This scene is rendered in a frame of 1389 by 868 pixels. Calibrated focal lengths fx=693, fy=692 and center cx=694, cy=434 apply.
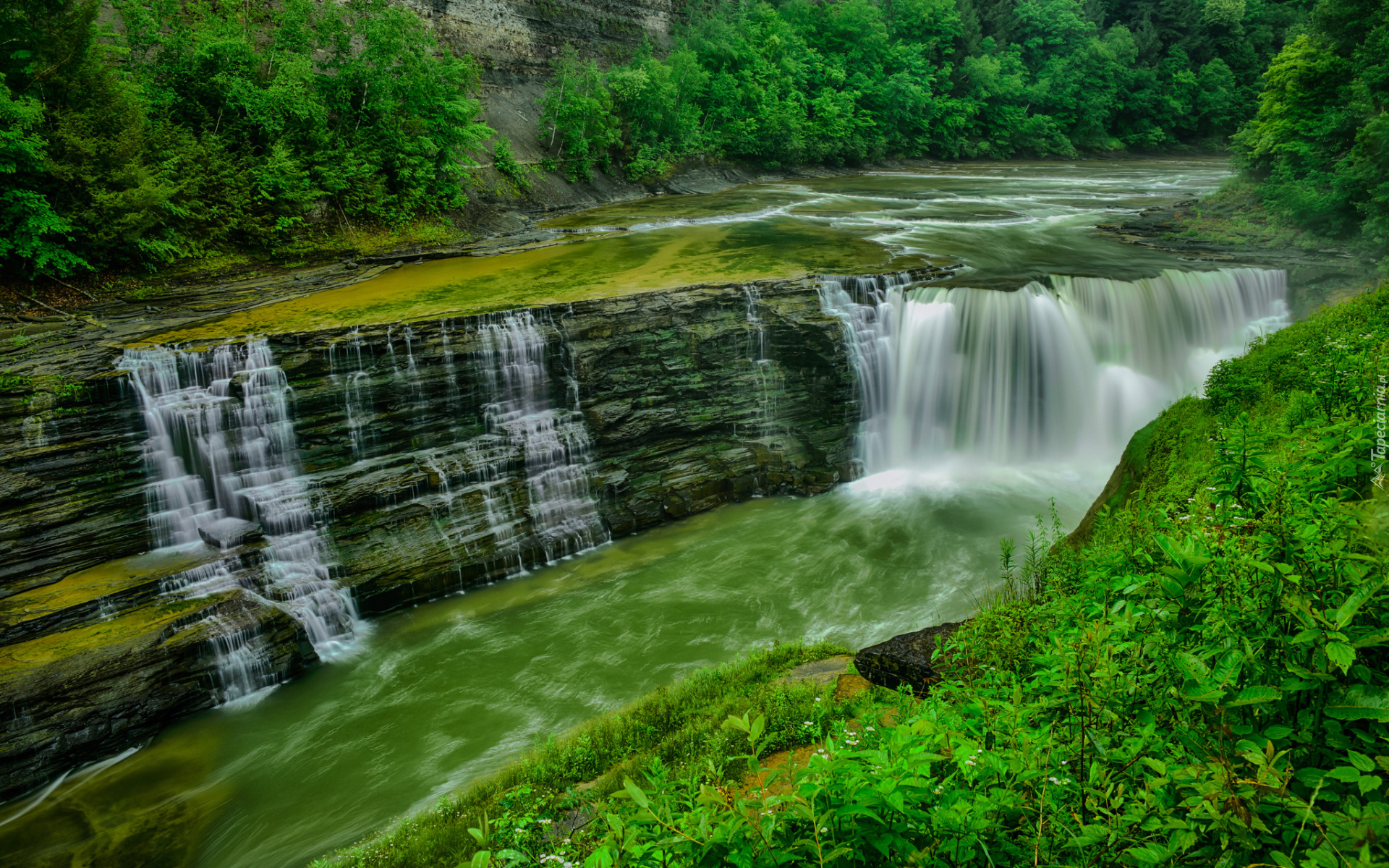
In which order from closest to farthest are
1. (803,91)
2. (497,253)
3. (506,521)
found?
(506,521) < (497,253) < (803,91)

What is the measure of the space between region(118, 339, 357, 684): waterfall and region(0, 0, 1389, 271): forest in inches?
175

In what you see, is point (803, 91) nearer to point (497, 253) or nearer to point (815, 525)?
point (497, 253)

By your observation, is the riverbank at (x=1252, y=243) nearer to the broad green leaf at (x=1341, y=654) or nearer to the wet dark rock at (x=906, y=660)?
the wet dark rock at (x=906, y=660)

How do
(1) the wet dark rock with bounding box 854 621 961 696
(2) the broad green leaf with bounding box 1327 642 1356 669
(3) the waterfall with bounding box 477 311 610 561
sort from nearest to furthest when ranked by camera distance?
(2) the broad green leaf with bounding box 1327 642 1356 669 < (1) the wet dark rock with bounding box 854 621 961 696 < (3) the waterfall with bounding box 477 311 610 561

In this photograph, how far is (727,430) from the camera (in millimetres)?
13227

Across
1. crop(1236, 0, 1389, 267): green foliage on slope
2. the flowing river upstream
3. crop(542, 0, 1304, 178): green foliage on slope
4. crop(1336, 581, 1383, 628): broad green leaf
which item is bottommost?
the flowing river upstream

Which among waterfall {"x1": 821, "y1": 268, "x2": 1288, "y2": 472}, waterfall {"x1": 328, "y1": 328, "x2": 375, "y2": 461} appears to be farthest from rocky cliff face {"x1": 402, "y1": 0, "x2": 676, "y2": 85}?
waterfall {"x1": 821, "y1": 268, "x2": 1288, "y2": 472}

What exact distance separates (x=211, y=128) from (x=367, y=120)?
12.6 ft

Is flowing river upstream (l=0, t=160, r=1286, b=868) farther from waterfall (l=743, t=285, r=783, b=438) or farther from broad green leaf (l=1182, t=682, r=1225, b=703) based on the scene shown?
broad green leaf (l=1182, t=682, r=1225, b=703)

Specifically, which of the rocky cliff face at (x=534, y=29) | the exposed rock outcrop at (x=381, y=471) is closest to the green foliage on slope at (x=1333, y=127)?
the exposed rock outcrop at (x=381, y=471)

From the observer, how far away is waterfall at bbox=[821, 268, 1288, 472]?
13641 millimetres

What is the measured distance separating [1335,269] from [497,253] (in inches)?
747

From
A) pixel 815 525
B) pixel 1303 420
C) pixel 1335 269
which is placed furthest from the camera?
pixel 1335 269

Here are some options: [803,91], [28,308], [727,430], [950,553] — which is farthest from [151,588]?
[803,91]
